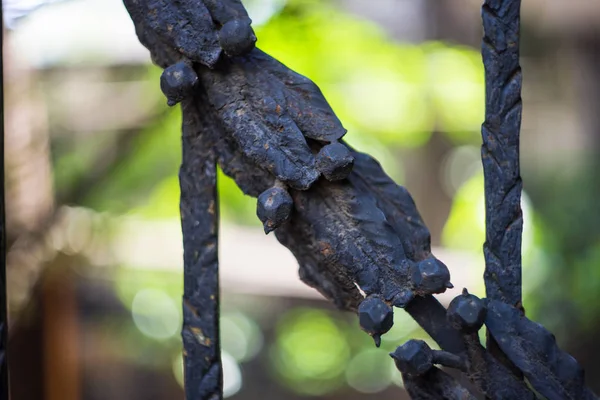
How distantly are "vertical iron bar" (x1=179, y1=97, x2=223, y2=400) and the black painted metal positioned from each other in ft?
0.14

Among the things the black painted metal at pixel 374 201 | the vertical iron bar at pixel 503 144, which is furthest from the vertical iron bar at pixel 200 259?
the vertical iron bar at pixel 503 144

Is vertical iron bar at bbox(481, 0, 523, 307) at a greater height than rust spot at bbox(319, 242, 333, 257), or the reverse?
vertical iron bar at bbox(481, 0, 523, 307)

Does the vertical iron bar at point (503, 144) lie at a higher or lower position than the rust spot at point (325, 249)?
higher

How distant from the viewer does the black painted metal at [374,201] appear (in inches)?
19.8

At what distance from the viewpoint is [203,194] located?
1.94 feet

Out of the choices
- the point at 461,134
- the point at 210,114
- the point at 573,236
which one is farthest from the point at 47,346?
the point at 210,114

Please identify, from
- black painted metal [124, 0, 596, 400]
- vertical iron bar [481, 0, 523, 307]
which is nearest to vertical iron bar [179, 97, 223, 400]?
black painted metal [124, 0, 596, 400]

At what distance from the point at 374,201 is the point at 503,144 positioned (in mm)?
112

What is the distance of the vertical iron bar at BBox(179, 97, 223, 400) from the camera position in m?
0.59

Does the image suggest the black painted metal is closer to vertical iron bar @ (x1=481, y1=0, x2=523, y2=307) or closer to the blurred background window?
vertical iron bar @ (x1=481, y1=0, x2=523, y2=307)

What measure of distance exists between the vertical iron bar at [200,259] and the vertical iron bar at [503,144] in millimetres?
240

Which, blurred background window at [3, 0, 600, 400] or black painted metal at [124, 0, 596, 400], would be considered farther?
blurred background window at [3, 0, 600, 400]

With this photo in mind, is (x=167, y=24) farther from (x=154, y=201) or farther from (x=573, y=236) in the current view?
(x=154, y=201)

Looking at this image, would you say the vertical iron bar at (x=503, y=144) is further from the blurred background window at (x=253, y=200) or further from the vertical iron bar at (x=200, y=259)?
the blurred background window at (x=253, y=200)
